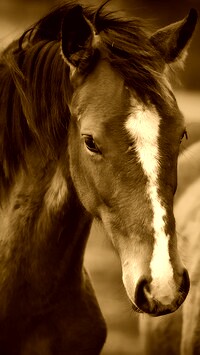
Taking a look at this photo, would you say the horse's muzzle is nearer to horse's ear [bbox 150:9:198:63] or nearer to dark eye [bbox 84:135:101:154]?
dark eye [bbox 84:135:101:154]

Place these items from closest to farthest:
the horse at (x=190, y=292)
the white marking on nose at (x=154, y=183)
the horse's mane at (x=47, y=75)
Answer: the white marking on nose at (x=154, y=183)
the horse's mane at (x=47, y=75)
the horse at (x=190, y=292)

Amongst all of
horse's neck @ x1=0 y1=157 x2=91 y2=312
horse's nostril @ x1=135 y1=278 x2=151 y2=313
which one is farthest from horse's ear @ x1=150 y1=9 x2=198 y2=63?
horse's nostril @ x1=135 y1=278 x2=151 y2=313

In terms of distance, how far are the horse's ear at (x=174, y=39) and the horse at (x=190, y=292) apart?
1.27 ft

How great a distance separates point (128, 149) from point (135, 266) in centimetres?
17

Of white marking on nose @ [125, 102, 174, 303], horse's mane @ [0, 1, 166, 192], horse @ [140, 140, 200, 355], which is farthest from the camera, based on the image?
horse @ [140, 140, 200, 355]

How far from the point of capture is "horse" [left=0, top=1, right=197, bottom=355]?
35.1 inches

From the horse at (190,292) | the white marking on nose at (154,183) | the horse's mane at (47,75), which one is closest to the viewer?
the white marking on nose at (154,183)

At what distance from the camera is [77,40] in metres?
0.96

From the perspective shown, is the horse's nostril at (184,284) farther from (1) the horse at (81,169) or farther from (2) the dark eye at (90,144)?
(2) the dark eye at (90,144)

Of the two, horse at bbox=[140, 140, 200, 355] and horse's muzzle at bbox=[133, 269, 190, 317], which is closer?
horse's muzzle at bbox=[133, 269, 190, 317]

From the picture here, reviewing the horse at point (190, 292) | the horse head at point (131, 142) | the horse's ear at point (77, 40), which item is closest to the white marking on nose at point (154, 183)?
the horse head at point (131, 142)

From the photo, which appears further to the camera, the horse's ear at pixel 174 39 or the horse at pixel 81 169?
the horse's ear at pixel 174 39

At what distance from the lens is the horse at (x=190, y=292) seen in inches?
50.8

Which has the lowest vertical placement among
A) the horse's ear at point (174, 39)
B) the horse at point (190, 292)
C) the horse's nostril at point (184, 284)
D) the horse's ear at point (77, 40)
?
the horse at point (190, 292)
